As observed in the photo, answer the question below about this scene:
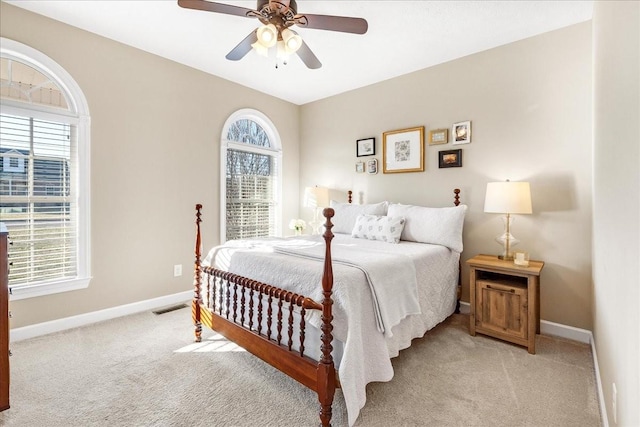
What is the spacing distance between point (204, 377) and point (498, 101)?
3537 mm

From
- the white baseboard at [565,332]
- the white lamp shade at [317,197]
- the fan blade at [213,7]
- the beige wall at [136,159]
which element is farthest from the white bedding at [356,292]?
the fan blade at [213,7]

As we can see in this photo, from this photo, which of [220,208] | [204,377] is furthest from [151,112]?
[204,377]

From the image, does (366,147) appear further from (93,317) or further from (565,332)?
(93,317)

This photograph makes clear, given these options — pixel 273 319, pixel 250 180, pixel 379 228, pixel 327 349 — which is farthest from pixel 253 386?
pixel 250 180

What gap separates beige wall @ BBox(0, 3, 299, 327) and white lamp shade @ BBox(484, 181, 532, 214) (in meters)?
3.14

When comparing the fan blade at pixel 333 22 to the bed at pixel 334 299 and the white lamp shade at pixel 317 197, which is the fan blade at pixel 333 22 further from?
the white lamp shade at pixel 317 197

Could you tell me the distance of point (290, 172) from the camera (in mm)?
4930

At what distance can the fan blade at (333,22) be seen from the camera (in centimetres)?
209

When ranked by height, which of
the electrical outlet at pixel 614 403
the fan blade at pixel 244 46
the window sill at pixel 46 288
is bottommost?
the electrical outlet at pixel 614 403

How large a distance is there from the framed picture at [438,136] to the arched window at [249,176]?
2.26 metres

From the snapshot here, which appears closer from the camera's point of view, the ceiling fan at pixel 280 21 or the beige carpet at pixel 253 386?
the beige carpet at pixel 253 386

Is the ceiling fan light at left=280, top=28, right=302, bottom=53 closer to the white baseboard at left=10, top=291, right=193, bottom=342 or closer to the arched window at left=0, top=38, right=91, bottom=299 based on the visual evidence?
the arched window at left=0, top=38, right=91, bottom=299

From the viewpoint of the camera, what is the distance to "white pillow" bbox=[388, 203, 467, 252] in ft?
9.54

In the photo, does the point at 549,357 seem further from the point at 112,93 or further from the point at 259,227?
the point at 112,93
